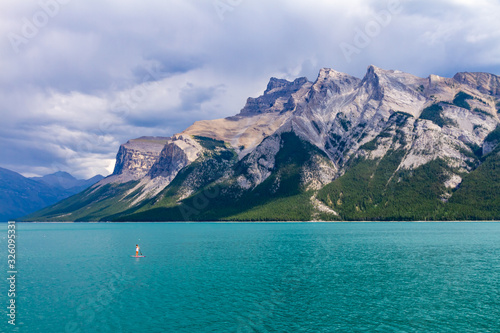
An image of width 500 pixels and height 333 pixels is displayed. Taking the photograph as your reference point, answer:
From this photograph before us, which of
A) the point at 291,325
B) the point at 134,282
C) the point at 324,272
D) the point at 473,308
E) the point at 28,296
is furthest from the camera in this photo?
the point at 324,272

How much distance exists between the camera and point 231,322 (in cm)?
4934

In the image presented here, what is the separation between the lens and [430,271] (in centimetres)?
8144

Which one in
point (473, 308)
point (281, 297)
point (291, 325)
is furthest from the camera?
point (281, 297)

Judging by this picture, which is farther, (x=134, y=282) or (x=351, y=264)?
(x=351, y=264)

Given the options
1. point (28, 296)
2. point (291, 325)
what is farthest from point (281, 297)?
point (28, 296)

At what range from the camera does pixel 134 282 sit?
7750 cm

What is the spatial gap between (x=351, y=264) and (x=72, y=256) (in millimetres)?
96076

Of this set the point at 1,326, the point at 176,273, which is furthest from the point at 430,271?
the point at 1,326

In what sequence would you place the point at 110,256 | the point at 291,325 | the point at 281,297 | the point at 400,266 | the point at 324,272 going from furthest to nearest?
the point at 110,256 → the point at 400,266 → the point at 324,272 → the point at 281,297 → the point at 291,325

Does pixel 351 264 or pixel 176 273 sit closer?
pixel 176 273

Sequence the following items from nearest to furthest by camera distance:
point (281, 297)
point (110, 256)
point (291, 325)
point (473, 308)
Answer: point (291, 325), point (473, 308), point (281, 297), point (110, 256)

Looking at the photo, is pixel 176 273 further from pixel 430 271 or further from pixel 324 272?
pixel 430 271

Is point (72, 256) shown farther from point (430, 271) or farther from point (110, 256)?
point (430, 271)

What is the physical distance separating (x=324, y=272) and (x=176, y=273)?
36.3m
